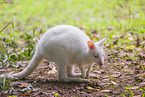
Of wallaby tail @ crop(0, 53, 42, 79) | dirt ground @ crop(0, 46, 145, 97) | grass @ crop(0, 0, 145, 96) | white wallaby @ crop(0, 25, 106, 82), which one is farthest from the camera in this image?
grass @ crop(0, 0, 145, 96)

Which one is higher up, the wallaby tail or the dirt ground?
the wallaby tail

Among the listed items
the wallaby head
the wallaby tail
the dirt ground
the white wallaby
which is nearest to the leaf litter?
the dirt ground

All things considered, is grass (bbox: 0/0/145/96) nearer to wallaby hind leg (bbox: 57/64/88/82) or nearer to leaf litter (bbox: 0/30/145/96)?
leaf litter (bbox: 0/30/145/96)

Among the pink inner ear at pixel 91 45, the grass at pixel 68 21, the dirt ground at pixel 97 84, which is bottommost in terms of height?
the dirt ground at pixel 97 84

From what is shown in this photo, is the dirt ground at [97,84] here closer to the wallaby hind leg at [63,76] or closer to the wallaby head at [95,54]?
the wallaby hind leg at [63,76]

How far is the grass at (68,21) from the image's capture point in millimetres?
5281

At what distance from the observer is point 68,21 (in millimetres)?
8789

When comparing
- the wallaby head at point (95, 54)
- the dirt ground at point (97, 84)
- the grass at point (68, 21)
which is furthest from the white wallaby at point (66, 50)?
the grass at point (68, 21)

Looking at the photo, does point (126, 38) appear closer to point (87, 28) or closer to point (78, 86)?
point (87, 28)

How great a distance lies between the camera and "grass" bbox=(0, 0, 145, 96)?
5.28 meters

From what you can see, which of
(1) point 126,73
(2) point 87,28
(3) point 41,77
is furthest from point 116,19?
(3) point 41,77

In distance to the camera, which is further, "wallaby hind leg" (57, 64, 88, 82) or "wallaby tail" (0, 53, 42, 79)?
"wallaby tail" (0, 53, 42, 79)

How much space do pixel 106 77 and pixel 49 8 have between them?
6.66 m

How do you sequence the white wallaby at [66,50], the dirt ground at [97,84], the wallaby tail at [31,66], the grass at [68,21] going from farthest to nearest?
the grass at [68,21]
the wallaby tail at [31,66]
the white wallaby at [66,50]
the dirt ground at [97,84]
